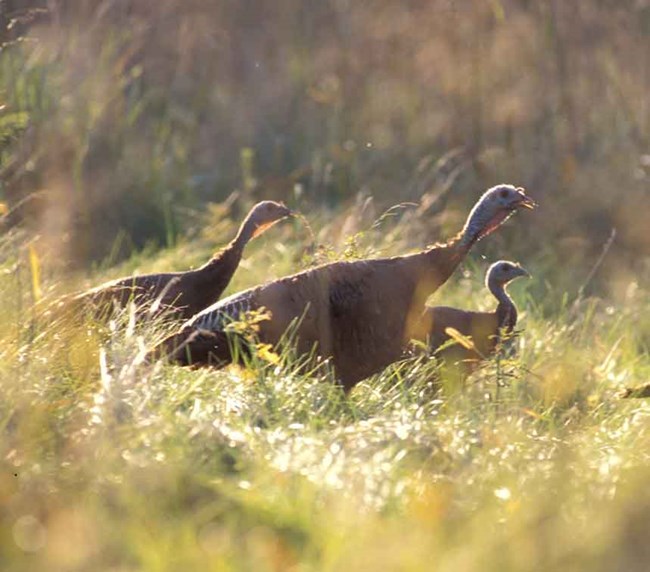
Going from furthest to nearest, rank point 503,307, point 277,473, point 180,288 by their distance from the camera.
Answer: point 503,307 < point 180,288 < point 277,473

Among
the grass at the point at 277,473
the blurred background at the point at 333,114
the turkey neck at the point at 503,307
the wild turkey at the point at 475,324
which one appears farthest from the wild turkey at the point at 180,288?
the blurred background at the point at 333,114

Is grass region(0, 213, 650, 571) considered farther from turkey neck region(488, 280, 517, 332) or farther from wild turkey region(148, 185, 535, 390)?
turkey neck region(488, 280, 517, 332)

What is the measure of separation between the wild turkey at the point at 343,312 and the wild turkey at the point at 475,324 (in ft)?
1.25

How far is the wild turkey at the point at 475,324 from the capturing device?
6.09 m

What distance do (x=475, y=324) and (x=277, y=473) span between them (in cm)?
289

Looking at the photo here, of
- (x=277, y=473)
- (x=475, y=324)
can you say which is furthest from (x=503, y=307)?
(x=277, y=473)

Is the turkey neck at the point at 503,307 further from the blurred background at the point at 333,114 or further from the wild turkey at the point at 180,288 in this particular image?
the blurred background at the point at 333,114

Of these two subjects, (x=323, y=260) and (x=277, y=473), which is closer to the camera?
(x=277, y=473)

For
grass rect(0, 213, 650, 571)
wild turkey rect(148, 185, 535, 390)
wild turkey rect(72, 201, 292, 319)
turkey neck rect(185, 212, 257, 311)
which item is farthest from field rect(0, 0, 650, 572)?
turkey neck rect(185, 212, 257, 311)

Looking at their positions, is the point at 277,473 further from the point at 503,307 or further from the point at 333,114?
the point at 333,114

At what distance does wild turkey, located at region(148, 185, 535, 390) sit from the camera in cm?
530

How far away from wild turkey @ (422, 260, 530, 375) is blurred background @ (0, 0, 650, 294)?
1815 millimetres

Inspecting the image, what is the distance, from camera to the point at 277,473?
368 centimetres

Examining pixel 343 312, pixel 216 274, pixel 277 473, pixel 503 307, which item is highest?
pixel 277 473
